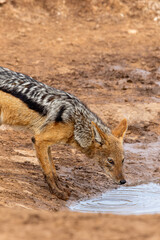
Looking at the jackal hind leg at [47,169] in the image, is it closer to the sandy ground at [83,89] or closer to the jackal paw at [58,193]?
the jackal paw at [58,193]

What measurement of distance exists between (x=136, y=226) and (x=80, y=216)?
1.97 feet

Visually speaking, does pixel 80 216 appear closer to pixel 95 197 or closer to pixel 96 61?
pixel 95 197

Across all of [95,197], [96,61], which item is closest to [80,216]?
[95,197]

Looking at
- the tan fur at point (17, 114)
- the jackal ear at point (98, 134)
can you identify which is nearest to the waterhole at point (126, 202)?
the jackal ear at point (98, 134)

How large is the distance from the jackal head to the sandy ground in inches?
29.1

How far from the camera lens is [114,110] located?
10.2 meters

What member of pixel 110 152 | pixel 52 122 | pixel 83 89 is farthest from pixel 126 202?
pixel 83 89

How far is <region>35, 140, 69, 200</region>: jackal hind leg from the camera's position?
22.2ft

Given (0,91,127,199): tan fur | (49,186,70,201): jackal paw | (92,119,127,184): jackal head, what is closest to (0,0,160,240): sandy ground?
(49,186,70,201): jackal paw

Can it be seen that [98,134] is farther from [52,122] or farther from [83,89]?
[83,89]

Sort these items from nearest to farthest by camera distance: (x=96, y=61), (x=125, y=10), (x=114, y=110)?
(x=114, y=110) < (x=96, y=61) < (x=125, y=10)

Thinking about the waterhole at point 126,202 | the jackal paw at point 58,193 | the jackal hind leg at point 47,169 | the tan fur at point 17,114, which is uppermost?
the tan fur at point 17,114

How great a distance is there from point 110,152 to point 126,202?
95 cm

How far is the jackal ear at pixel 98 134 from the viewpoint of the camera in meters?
6.71
